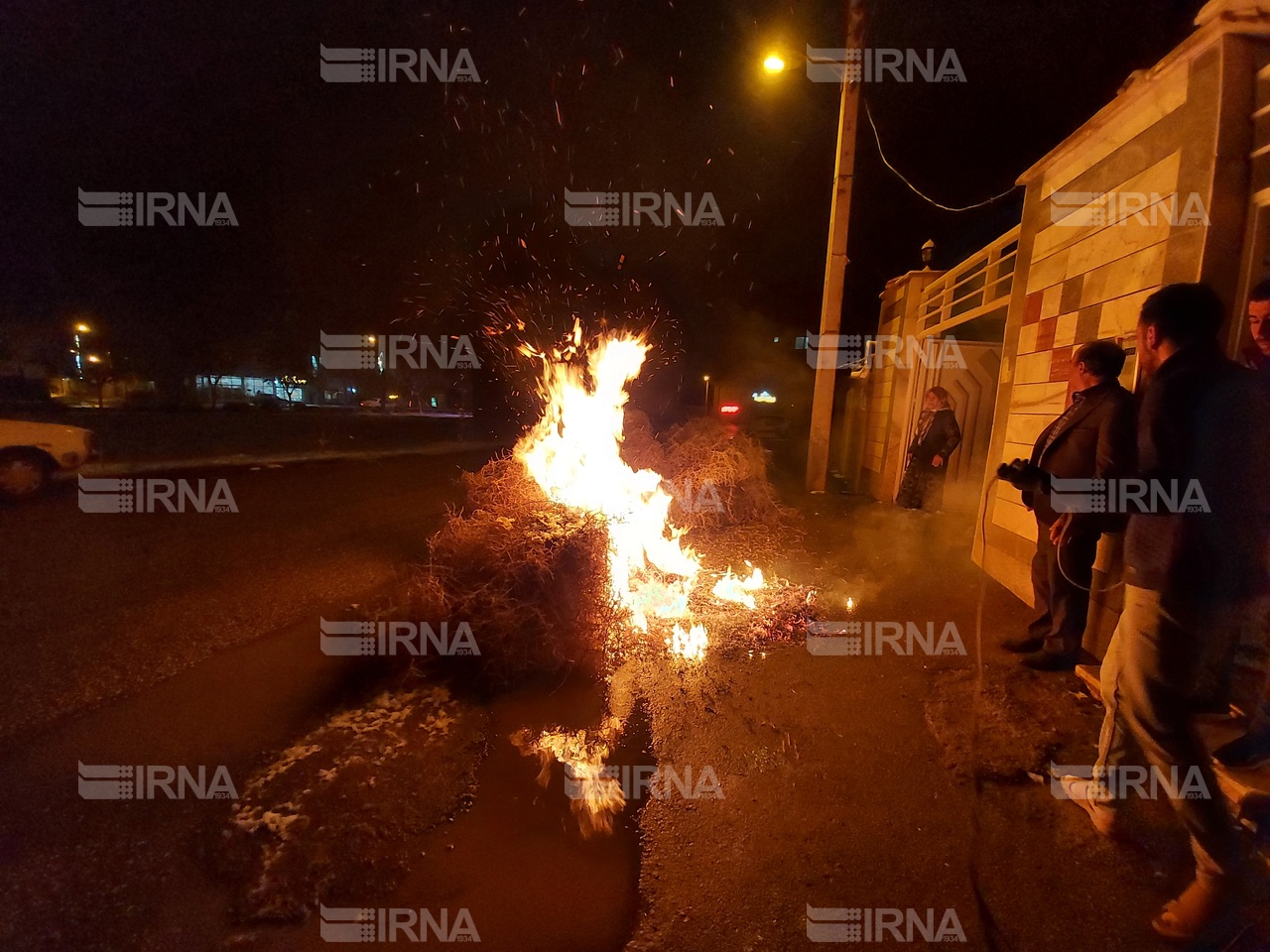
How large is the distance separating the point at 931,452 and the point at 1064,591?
441 cm

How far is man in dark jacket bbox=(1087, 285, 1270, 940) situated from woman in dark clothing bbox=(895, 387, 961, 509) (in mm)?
5748

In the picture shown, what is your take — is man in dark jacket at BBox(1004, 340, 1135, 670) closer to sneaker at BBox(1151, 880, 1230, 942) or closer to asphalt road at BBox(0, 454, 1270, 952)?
asphalt road at BBox(0, 454, 1270, 952)

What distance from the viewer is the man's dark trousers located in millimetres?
3824

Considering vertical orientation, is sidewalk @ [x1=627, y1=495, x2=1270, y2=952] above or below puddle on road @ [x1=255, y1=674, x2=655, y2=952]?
above

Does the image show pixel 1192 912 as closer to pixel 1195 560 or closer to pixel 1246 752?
pixel 1246 752

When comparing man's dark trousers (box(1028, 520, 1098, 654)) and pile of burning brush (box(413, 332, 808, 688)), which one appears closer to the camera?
man's dark trousers (box(1028, 520, 1098, 654))

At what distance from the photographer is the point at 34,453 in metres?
9.45

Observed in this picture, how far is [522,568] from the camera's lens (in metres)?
4.34

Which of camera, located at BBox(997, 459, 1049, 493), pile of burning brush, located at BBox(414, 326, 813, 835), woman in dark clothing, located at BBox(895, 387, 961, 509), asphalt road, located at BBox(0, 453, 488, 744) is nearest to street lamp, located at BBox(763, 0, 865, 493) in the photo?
woman in dark clothing, located at BBox(895, 387, 961, 509)

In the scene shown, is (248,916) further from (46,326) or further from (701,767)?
(46,326)

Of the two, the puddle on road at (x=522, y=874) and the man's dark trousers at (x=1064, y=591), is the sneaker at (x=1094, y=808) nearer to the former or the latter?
the man's dark trousers at (x=1064, y=591)

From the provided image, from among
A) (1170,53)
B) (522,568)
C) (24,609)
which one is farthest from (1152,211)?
(24,609)

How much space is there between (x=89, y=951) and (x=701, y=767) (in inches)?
103

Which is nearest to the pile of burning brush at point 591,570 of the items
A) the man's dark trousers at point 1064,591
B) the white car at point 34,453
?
the man's dark trousers at point 1064,591
